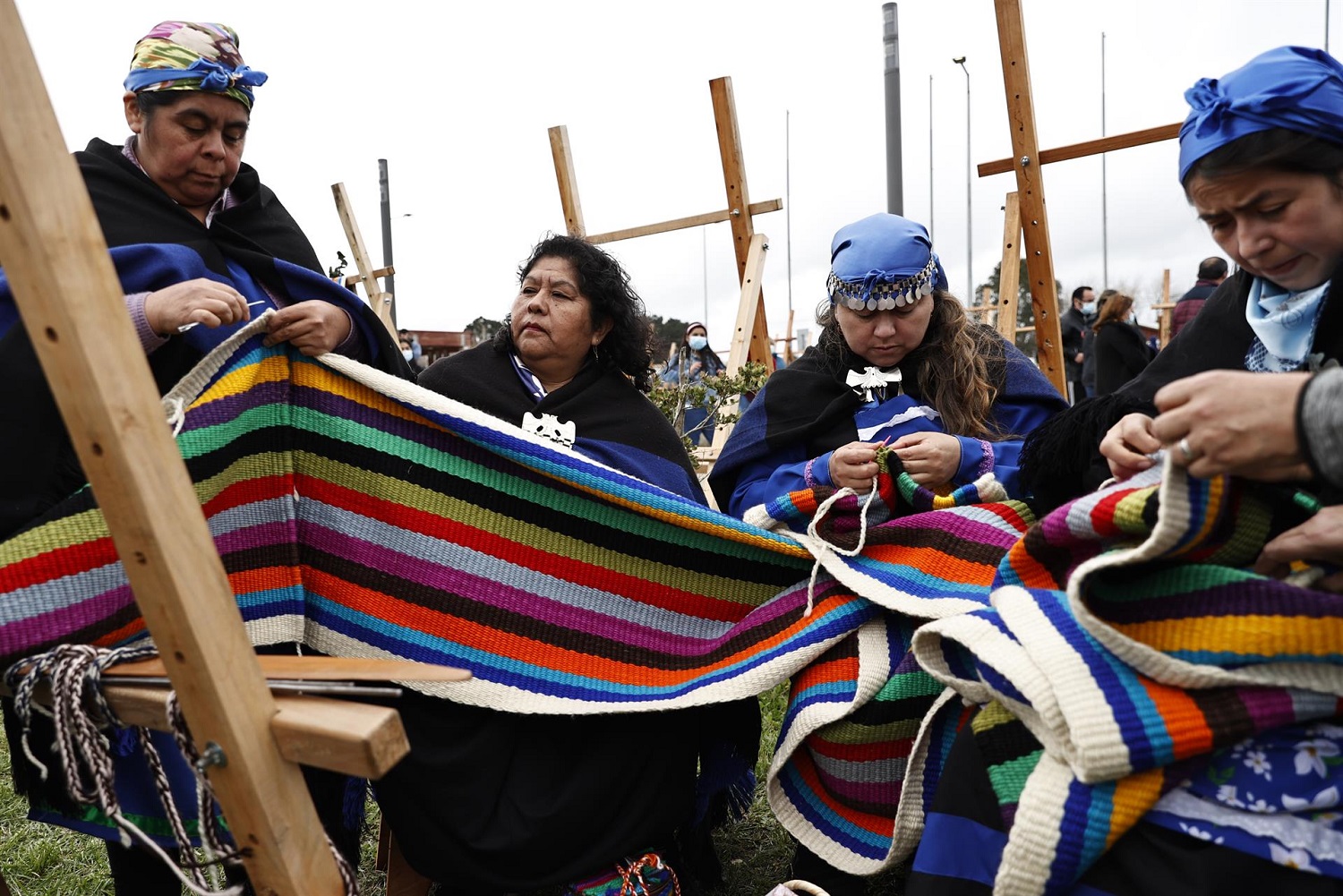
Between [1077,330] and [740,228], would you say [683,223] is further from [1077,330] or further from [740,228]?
[1077,330]

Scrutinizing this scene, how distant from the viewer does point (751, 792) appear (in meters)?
2.22

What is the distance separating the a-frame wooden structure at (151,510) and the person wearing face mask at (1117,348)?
7.34m

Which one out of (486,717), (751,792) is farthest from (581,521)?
(751,792)

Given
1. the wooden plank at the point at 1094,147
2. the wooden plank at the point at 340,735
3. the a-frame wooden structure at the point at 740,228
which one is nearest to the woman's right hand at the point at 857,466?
the wooden plank at the point at 340,735

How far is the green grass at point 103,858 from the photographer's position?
239 centimetres

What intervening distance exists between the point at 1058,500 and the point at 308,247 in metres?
1.73

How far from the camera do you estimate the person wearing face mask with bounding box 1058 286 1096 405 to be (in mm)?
10539

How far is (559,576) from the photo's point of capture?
76.3 inches

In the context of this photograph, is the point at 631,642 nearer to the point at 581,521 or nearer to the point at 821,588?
the point at 581,521

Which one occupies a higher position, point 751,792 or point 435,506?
point 435,506

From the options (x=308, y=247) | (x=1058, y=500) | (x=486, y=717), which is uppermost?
(x=308, y=247)

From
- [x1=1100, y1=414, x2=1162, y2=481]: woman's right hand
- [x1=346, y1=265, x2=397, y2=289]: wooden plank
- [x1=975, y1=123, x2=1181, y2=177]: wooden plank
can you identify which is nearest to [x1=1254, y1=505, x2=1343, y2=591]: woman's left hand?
[x1=1100, y1=414, x2=1162, y2=481]: woman's right hand

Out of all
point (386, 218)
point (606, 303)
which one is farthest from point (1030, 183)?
point (386, 218)

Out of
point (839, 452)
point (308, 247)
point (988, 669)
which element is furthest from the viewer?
point (308, 247)
